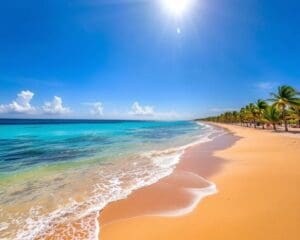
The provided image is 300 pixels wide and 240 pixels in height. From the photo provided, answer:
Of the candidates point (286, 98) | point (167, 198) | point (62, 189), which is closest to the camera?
point (167, 198)

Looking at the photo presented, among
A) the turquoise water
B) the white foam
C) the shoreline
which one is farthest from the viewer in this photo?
the shoreline

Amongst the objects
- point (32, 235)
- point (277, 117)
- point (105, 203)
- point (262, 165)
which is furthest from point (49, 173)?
point (277, 117)

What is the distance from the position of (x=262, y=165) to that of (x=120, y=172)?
296 inches

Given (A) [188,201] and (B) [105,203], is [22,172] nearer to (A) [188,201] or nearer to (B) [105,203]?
(B) [105,203]

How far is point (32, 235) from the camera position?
5363 mm

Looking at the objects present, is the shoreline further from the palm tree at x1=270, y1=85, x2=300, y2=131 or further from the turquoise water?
the palm tree at x1=270, y1=85, x2=300, y2=131

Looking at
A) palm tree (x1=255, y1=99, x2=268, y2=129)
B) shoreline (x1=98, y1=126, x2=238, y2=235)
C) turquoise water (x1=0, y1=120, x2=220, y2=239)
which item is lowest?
turquoise water (x1=0, y1=120, x2=220, y2=239)

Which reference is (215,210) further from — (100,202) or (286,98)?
(286,98)

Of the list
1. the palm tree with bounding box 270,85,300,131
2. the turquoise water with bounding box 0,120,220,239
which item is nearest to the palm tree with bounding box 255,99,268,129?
the palm tree with bounding box 270,85,300,131

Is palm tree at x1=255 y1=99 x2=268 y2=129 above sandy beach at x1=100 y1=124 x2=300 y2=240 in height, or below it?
above

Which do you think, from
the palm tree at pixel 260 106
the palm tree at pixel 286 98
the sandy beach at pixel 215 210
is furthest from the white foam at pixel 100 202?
the palm tree at pixel 260 106

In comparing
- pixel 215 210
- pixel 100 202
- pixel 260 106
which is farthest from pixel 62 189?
pixel 260 106

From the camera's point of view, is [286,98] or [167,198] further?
[286,98]

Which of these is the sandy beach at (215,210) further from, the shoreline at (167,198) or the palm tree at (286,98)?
the palm tree at (286,98)
